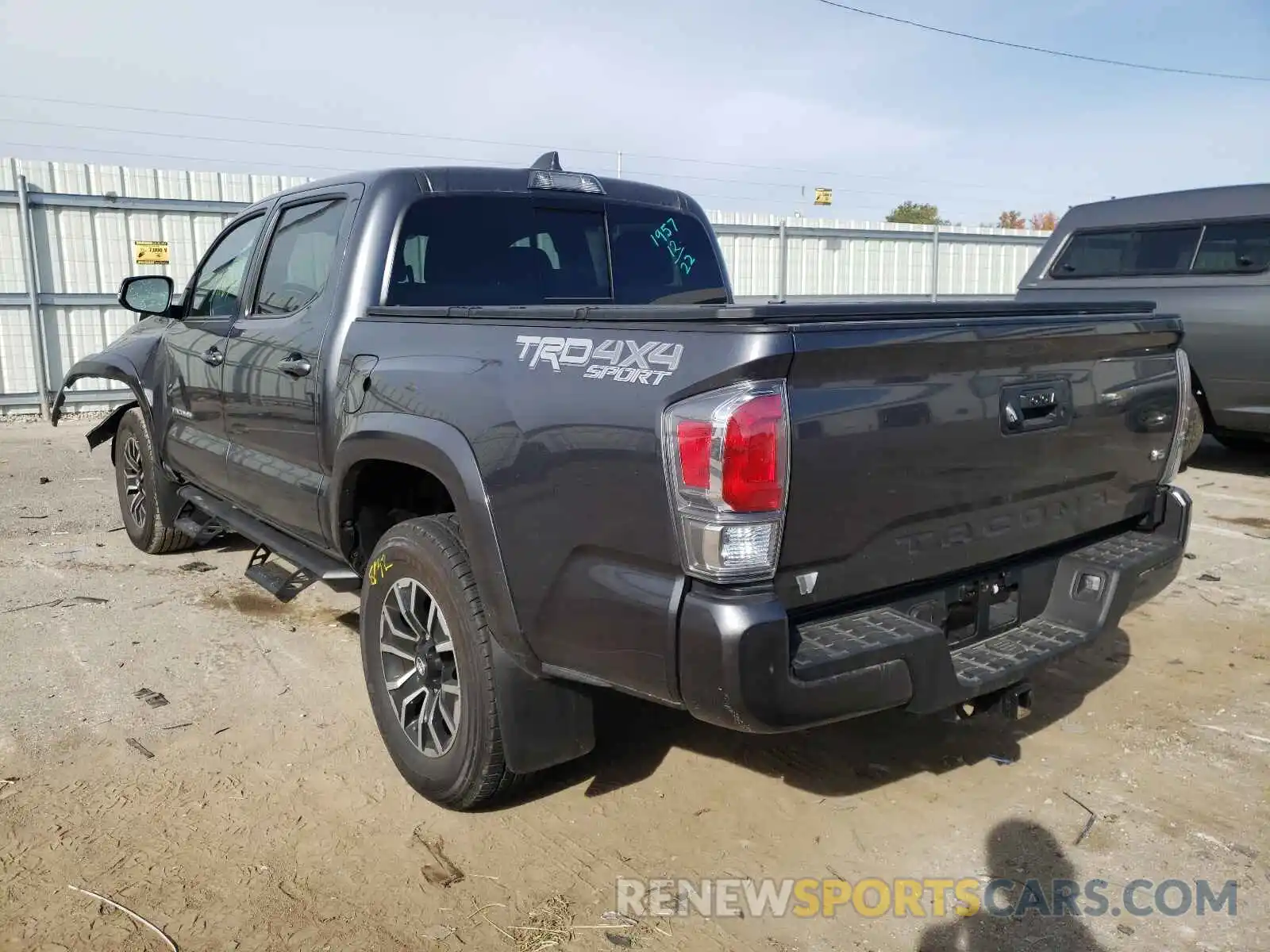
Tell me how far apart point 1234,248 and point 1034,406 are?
6289mm

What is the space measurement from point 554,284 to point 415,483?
102 cm

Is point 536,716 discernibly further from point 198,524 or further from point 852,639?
point 198,524

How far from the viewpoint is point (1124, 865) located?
2812 mm

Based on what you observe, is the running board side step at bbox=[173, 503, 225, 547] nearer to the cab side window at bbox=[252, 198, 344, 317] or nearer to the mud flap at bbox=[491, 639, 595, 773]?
the cab side window at bbox=[252, 198, 344, 317]

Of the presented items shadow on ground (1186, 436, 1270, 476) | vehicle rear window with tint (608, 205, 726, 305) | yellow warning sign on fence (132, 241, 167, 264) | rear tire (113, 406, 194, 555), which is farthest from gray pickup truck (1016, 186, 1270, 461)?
yellow warning sign on fence (132, 241, 167, 264)

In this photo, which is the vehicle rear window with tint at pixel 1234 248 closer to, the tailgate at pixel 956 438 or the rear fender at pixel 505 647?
the tailgate at pixel 956 438

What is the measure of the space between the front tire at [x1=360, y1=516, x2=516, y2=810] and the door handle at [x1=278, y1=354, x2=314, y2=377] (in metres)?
0.80

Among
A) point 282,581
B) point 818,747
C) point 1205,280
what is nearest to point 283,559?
point 282,581

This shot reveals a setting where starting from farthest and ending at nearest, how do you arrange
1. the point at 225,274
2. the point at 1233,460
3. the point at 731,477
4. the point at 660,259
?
the point at 1233,460 → the point at 225,274 → the point at 660,259 → the point at 731,477

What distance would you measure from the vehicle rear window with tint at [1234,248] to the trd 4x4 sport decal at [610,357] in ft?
23.1

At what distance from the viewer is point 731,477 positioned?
217 cm

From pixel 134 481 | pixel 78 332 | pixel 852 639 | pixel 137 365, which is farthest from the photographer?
pixel 78 332

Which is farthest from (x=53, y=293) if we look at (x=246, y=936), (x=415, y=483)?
(x=246, y=936)

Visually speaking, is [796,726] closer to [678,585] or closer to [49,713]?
[678,585]
